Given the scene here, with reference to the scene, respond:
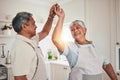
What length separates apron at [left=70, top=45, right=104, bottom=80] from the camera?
3.47 feet

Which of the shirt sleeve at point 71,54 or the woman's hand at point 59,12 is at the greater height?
the woman's hand at point 59,12

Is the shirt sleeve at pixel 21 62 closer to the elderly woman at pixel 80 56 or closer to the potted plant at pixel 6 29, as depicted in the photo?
the elderly woman at pixel 80 56

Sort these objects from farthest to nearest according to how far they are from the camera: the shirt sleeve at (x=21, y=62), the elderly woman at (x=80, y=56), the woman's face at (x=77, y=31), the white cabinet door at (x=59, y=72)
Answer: the white cabinet door at (x=59, y=72) → the woman's face at (x=77, y=31) → the elderly woman at (x=80, y=56) → the shirt sleeve at (x=21, y=62)

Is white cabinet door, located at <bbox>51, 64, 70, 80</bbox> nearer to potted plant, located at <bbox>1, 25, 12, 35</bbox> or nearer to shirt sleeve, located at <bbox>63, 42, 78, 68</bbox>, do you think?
potted plant, located at <bbox>1, 25, 12, 35</bbox>

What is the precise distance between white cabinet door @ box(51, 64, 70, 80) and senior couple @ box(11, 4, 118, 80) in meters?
1.36

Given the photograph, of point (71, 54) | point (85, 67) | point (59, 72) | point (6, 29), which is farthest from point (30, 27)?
point (6, 29)

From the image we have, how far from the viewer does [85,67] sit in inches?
41.8

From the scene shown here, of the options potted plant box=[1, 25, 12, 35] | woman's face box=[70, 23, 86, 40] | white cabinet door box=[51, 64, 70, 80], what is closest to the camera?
woman's face box=[70, 23, 86, 40]

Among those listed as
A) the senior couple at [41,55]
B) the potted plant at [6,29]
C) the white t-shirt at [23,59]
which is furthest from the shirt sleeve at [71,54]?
the potted plant at [6,29]

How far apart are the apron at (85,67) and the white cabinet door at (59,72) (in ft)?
4.45

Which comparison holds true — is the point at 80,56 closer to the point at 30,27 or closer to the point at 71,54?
the point at 71,54

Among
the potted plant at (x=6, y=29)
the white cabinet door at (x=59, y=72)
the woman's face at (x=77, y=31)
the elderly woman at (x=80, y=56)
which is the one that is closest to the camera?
the elderly woman at (x=80, y=56)

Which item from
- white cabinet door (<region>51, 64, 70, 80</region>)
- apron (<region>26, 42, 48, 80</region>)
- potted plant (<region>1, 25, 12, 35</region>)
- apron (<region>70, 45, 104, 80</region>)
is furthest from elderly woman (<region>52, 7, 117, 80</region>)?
potted plant (<region>1, 25, 12, 35</region>)

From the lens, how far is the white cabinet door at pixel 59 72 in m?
2.52
